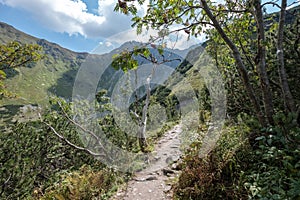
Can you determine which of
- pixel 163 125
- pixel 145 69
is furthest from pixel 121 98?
pixel 163 125

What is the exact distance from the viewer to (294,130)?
2422 millimetres

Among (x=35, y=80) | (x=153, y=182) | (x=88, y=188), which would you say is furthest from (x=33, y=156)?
(x=35, y=80)

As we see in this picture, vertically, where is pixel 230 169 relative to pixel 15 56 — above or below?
below

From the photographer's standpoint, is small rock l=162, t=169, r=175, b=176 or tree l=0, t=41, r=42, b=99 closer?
small rock l=162, t=169, r=175, b=176

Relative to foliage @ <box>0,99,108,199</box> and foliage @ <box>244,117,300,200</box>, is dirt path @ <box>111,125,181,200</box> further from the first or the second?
foliage @ <box>244,117,300,200</box>

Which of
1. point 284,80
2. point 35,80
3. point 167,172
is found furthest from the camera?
point 35,80

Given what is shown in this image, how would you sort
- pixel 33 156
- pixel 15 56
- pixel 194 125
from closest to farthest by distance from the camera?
pixel 15 56 < pixel 33 156 < pixel 194 125

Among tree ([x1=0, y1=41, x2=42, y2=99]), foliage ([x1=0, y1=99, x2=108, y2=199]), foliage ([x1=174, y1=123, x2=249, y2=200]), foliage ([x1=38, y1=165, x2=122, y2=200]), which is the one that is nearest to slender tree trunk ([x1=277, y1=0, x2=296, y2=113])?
foliage ([x1=174, y1=123, x2=249, y2=200])

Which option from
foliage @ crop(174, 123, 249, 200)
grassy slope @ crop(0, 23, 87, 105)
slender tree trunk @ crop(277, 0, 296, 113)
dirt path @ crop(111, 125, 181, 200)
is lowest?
dirt path @ crop(111, 125, 181, 200)

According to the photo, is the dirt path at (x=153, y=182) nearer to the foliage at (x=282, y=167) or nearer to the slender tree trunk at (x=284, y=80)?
the foliage at (x=282, y=167)

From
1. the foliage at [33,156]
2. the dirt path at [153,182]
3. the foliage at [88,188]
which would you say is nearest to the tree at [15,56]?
the foliage at [33,156]

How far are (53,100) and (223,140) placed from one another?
5.08 metres

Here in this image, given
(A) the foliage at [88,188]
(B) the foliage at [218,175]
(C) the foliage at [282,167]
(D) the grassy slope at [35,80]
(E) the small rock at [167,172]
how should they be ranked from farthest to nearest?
(D) the grassy slope at [35,80] → (E) the small rock at [167,172] → (A) the foliage at [88,188] → (B) the foliage at [218,175] → (C) the foliage at [282,167]

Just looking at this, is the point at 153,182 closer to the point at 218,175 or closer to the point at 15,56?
the point at 218,175
